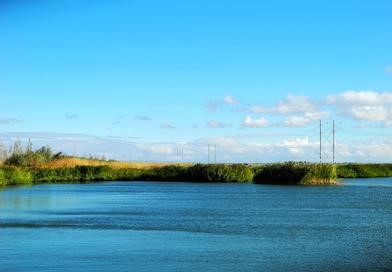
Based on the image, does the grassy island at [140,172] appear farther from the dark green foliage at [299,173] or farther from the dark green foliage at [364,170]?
the dark green foliage at [364,170]

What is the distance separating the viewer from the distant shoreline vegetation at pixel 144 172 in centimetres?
6344

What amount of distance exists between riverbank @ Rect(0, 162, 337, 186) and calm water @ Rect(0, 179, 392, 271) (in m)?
19.6

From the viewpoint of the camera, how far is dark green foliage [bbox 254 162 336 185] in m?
62.5

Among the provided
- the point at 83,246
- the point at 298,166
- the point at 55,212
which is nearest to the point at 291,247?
the point at 83,246

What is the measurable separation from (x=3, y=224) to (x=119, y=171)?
52197mm

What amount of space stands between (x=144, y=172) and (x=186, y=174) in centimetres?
602

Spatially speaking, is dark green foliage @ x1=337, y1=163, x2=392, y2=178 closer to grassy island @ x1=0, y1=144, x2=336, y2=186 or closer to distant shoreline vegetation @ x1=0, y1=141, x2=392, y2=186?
distant shoreline vegetation @ x1=0, y1=141, x2=392, y2=186

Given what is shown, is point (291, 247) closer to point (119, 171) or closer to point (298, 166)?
point (298, 166)

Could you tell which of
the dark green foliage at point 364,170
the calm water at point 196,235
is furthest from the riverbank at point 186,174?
the calm water at point 196,235

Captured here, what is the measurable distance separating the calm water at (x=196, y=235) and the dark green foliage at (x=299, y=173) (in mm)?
18942

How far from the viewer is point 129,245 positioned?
22766 millimetres

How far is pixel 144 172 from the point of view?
81.1 metres

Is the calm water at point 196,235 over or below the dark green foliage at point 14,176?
below

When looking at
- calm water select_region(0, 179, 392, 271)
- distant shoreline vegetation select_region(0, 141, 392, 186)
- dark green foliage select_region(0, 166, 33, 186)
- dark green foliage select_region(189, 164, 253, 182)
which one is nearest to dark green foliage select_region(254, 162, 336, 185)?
distant shoreline vegetation select_region(0, 141, 392, 186)
